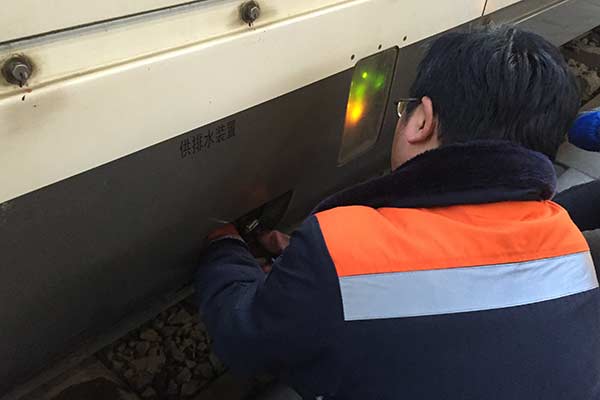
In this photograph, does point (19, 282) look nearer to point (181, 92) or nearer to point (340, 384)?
point (181, 92)

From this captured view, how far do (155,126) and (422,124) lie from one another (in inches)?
18.5

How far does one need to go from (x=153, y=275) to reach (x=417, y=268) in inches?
27.9

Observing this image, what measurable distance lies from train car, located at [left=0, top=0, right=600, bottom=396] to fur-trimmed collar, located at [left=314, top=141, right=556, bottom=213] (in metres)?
0.32

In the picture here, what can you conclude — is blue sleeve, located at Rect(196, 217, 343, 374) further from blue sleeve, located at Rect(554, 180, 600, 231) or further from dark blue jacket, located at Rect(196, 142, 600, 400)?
blue sleeve, located at Rect(554, 180, 600, 231)

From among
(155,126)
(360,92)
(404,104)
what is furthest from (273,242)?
(155,126)

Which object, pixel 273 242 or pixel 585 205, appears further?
pixel 585 205

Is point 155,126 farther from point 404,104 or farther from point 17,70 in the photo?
point 404,104

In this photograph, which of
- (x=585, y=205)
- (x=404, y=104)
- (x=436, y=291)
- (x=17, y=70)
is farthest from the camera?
(x=585, y=205)

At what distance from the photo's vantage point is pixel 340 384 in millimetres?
1047

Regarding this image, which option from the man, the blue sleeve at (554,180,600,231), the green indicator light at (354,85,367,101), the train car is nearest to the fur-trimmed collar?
the man

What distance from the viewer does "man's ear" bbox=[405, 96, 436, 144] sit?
1.15m

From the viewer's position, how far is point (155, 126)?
1.01m

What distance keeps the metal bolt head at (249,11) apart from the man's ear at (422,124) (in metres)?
0.33

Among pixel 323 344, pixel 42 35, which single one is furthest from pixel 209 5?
pixel 323 344
